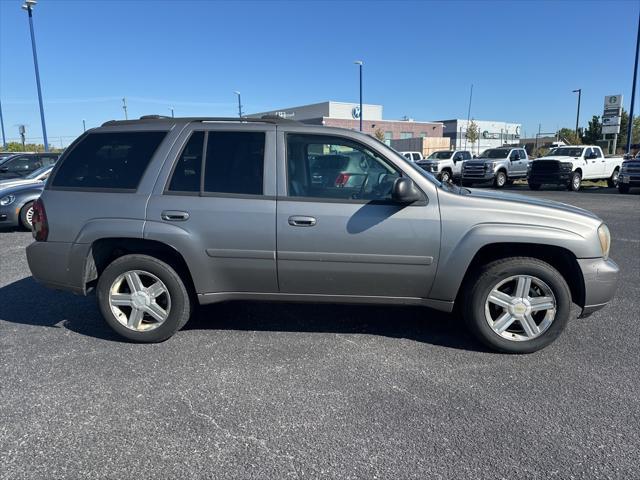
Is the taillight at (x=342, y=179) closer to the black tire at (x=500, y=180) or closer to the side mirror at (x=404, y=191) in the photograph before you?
the side mirror at (x=404, y=191)

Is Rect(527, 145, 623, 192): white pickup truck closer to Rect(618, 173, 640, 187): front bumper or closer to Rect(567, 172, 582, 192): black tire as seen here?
Rect(567, 172, 582, 192): black tire

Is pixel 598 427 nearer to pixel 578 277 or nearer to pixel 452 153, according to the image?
pixel 578 277

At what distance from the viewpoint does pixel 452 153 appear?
91.3ft

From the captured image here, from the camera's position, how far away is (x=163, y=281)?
3.77 metres

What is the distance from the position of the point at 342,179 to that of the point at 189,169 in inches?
50.0

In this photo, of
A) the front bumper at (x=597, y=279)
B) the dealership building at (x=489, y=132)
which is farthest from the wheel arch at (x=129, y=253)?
the dealership building at (x=489, y=132)

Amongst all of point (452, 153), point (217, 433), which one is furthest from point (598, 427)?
point (452, 153)

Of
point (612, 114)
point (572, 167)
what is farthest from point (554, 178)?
point (612, 114)

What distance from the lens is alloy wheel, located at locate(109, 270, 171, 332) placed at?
149 inches

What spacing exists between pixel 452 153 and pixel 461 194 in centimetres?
2562

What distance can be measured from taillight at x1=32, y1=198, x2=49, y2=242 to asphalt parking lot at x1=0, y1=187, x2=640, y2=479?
0.90 m

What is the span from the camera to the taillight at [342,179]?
366 cm

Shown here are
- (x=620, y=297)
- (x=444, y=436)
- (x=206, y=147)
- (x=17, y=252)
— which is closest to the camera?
(x=444, y=436)

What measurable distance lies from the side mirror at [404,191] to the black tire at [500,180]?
2196 centimetres
